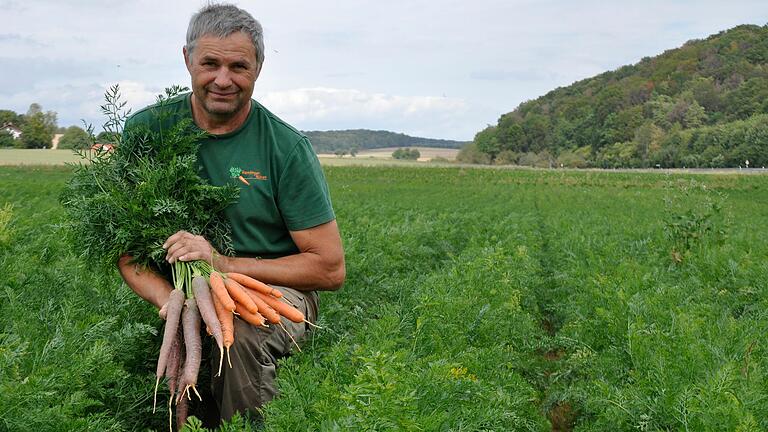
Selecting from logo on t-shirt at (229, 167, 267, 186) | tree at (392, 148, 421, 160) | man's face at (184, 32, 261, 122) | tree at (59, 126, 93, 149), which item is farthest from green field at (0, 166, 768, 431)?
tree at (392, 148, 421, 160)

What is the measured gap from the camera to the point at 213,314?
3.90m

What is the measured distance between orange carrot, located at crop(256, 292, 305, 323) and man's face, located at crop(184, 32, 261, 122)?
3.88 ft

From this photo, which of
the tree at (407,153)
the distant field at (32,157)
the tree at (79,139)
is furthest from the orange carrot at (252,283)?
the tree at (407,153)

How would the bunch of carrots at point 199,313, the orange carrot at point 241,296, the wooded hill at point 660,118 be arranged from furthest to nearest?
1. the wooded hill at point 660,118
2. the orange carrot at point 241,296
3. the bunch of carrots at point 199,313

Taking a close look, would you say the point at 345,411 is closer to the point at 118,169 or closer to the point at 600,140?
the point at 118,169

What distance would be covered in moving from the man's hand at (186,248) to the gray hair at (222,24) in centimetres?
118

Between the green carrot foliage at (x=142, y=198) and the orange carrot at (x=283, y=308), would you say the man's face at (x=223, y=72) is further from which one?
the orange carrot at (x=283, y=308)

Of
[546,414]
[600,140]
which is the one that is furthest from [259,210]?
[600,140]

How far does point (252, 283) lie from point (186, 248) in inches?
16.7

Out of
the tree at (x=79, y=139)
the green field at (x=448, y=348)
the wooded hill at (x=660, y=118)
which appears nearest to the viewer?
the green field at (x=448, y=348)

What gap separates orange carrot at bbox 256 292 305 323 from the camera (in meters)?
4.17

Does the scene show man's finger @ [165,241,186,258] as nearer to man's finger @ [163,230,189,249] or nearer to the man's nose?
man's finger @ [163,230,189,249]

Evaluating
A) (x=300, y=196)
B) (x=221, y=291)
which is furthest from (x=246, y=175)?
(x=221, y=291)

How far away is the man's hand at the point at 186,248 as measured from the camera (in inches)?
159
